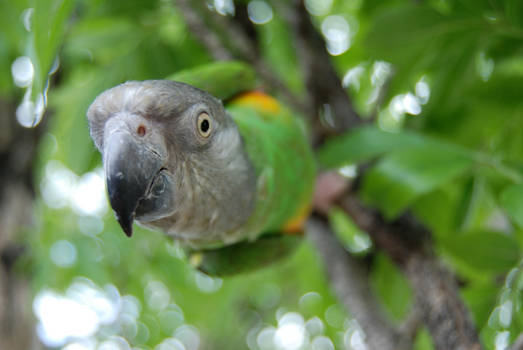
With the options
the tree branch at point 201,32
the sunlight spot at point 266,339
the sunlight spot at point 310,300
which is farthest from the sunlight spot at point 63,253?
the sunlight spot at point 266,339

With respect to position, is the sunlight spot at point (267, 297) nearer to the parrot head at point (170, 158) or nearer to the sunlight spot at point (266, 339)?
the sunlight spot at point (266, 339)

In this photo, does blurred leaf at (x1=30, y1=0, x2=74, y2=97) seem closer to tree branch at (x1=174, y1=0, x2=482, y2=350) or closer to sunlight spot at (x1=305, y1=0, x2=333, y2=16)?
tree branch at (x1=174, y1=0, x2=482, y2=350)

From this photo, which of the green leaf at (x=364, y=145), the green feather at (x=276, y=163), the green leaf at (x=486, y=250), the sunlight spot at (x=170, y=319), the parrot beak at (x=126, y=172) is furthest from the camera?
the sunlight spot at (x=170, y=319)

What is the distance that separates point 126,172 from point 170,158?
0.08m

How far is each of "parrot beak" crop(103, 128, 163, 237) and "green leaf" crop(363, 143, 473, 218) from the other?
2.01 ft

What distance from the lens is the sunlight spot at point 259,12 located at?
4.57 feet

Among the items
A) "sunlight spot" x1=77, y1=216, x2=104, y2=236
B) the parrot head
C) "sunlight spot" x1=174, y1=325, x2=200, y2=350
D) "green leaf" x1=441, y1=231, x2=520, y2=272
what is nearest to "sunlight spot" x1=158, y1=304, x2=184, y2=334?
"sunlight spot" x1=174, y1=325, x2=200, y2=350

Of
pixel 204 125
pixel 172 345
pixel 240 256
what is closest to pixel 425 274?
pixel 240 256

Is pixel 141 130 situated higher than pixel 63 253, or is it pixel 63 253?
pixel 141 130

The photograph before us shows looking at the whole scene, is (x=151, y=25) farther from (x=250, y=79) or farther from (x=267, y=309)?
(x=267, y=309)

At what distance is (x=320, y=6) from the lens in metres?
1.97

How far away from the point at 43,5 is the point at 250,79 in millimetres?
448

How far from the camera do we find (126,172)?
0.53 metres

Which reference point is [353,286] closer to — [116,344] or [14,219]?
[14,219]
